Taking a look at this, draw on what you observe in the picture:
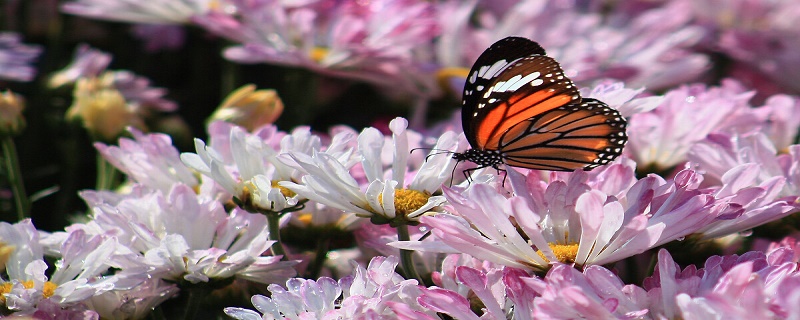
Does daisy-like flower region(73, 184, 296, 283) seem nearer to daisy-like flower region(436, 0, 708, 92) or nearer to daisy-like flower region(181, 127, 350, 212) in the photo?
daisy-like flower region(181, 127, 350, 212)

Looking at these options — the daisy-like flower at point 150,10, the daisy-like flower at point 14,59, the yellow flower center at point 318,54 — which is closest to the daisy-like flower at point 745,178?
the yellow flower center at point 318,54

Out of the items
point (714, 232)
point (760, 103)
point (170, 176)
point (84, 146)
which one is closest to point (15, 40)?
point (84, 146)

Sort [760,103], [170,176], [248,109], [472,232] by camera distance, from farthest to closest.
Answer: [760,103]
[248,109]
[170,176]
[472,232]

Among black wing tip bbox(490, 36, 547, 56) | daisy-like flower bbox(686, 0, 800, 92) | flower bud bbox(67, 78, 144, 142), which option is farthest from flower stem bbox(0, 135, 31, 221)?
daisy-like flower bbox(686, 0, 800, 92)

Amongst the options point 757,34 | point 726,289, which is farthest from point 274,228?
point 757,34

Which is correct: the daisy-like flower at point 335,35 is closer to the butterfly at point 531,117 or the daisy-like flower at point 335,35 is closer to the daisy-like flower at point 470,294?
the butterfly at point 531,117

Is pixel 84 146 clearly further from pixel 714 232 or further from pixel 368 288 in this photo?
pixel 714 232

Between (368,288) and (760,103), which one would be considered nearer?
(368,288)
